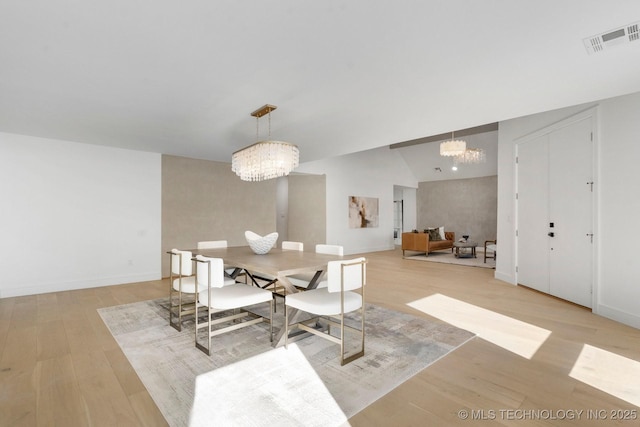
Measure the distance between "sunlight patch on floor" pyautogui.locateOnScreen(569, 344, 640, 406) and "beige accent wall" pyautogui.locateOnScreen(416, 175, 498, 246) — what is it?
860 centimetres

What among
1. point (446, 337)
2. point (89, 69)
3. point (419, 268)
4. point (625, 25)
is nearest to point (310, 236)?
point (419, 268)

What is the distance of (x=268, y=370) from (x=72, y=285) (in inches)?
171

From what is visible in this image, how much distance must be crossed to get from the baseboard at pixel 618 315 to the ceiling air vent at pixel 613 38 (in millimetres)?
2785

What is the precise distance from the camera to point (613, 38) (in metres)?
2.02

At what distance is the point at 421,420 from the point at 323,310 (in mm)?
964

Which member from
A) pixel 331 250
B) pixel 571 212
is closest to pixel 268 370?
pixel 331 250

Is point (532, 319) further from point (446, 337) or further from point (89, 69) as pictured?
point (89, 69)

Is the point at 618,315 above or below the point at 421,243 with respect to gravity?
below

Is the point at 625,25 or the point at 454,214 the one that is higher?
the point at 625,25

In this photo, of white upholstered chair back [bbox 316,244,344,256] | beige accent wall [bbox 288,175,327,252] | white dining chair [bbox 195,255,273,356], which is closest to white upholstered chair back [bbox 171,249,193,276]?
white dining chair [bbox 195,255,273,356]

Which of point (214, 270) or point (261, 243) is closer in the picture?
point (214, 270)

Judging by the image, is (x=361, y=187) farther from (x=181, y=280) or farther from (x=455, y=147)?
(x=181, y=280)

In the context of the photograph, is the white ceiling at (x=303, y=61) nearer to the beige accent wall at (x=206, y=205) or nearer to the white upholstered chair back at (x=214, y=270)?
the white upholstered chair back at (x=214, y=270)

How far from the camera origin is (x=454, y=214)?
1125cm
